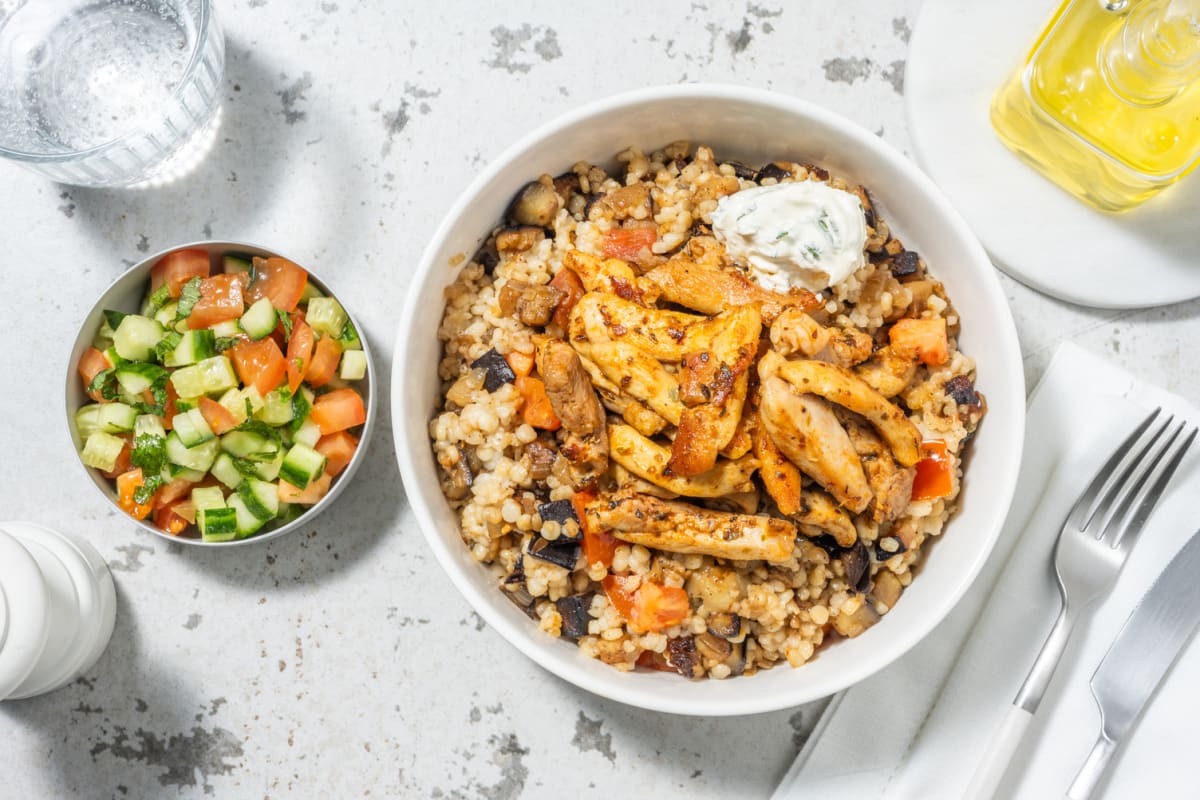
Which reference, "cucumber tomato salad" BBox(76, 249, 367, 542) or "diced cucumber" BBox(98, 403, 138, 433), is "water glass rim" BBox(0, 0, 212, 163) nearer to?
"cucumber tomato salad" BBox(76, 249, 367, 542)

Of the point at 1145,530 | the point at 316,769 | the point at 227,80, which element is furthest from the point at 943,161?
the point at 316,769

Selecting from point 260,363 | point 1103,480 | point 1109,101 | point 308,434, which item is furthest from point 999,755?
point 260,363

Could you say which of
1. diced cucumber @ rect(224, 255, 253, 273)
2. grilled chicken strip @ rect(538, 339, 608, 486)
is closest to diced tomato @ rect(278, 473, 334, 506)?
diced cucumber @ rect(224, 255, 253, 273)

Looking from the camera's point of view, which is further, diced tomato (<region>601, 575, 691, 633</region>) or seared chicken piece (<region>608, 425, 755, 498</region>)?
diced tomato (<region>601, 575, 691, 633</region>)

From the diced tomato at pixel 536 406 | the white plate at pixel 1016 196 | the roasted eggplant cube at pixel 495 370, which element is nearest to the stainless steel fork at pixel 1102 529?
the white plate at pixel 1016 196

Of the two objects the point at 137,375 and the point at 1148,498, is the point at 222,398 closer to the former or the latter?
the point at 137,375
